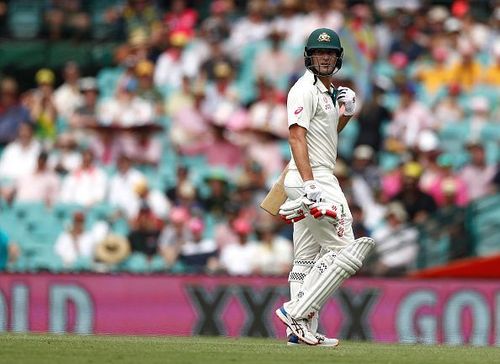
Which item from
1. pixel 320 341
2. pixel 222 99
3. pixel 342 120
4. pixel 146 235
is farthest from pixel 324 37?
pixel 222 99

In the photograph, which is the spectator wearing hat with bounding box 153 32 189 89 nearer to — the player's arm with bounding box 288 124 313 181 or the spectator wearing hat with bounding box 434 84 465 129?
the spectator wearing hat with bounding box 434 84 465 129

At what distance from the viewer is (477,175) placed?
16.7 m

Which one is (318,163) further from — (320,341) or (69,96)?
(69,96)

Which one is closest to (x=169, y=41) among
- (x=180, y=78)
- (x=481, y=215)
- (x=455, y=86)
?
(x=180, y=78)

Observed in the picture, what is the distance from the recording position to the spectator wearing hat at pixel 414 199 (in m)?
16.2

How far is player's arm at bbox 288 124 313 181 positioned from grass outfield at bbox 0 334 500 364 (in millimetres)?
1156

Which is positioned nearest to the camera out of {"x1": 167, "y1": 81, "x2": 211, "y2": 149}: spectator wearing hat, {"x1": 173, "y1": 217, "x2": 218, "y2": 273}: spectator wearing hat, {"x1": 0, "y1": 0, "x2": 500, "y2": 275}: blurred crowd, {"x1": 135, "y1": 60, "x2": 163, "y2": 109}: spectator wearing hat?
{"x1": 173, "y1": 217, "x2": 218, "y2": 273}: spectator wearing hat

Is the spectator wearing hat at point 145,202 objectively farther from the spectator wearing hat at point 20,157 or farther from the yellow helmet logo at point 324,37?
the yellow helmet logo at point 324,37

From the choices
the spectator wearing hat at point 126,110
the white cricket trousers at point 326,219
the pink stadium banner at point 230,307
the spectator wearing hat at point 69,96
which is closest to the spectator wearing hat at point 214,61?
the spectator wearing hat at point 126,110

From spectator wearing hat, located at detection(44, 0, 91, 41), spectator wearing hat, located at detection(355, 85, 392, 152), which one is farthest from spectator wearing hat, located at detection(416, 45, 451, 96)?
spectator wearing hat, located at detection(44, 0, 91, 41)

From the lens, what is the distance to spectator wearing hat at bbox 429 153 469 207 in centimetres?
1630

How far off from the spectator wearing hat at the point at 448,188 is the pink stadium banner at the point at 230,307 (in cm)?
183

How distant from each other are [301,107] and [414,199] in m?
7.15

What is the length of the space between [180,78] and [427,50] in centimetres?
338
